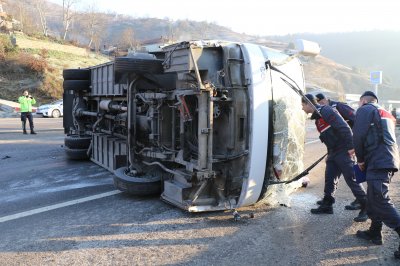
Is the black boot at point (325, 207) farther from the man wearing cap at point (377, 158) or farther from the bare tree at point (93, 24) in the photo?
the bare tree at point (93, 24)

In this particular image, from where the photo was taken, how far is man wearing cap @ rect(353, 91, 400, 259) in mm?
3855

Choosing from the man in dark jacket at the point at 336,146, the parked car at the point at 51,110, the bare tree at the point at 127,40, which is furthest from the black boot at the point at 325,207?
the bare tree at the point at 127,40

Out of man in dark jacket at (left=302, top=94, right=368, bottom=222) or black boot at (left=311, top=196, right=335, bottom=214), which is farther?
black boot at (left=311, top=196, right=335, bottom=214)

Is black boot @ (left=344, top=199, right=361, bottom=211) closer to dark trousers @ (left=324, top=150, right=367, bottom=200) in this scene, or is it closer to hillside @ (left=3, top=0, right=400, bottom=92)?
dark trousers @ (left=324, top=150, right=367, bottom=200)

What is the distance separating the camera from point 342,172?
15.8 feet

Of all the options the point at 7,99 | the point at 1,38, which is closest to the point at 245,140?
the point at 7,99

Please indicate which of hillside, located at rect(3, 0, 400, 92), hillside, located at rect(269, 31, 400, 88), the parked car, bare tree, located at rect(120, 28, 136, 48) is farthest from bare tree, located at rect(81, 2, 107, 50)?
hillside, located at rect(269, 31, 400, 88)

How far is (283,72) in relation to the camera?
4.91 m

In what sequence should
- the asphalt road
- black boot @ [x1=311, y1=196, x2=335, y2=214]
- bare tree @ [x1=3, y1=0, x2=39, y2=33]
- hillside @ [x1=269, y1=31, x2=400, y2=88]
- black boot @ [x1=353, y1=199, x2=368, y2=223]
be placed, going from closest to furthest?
the asphalt road, black boot @ [x1=353, y1=199, x2=368, y2=223], black boot @ [x1=311, y1=196, x2=335, y2=214], bare tree @ [x1=3, y1=0, x2=39, y2=33], hillside @ [x1=269, y1=31, x2=400, y2=88]

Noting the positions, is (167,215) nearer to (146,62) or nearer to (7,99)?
(146,62)

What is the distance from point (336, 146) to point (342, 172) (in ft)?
1.13

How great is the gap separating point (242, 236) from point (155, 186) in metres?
1.78

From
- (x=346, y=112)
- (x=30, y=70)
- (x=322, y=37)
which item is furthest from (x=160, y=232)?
(x=322, y=37)

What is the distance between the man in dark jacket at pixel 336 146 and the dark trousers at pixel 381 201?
0.73 metres
